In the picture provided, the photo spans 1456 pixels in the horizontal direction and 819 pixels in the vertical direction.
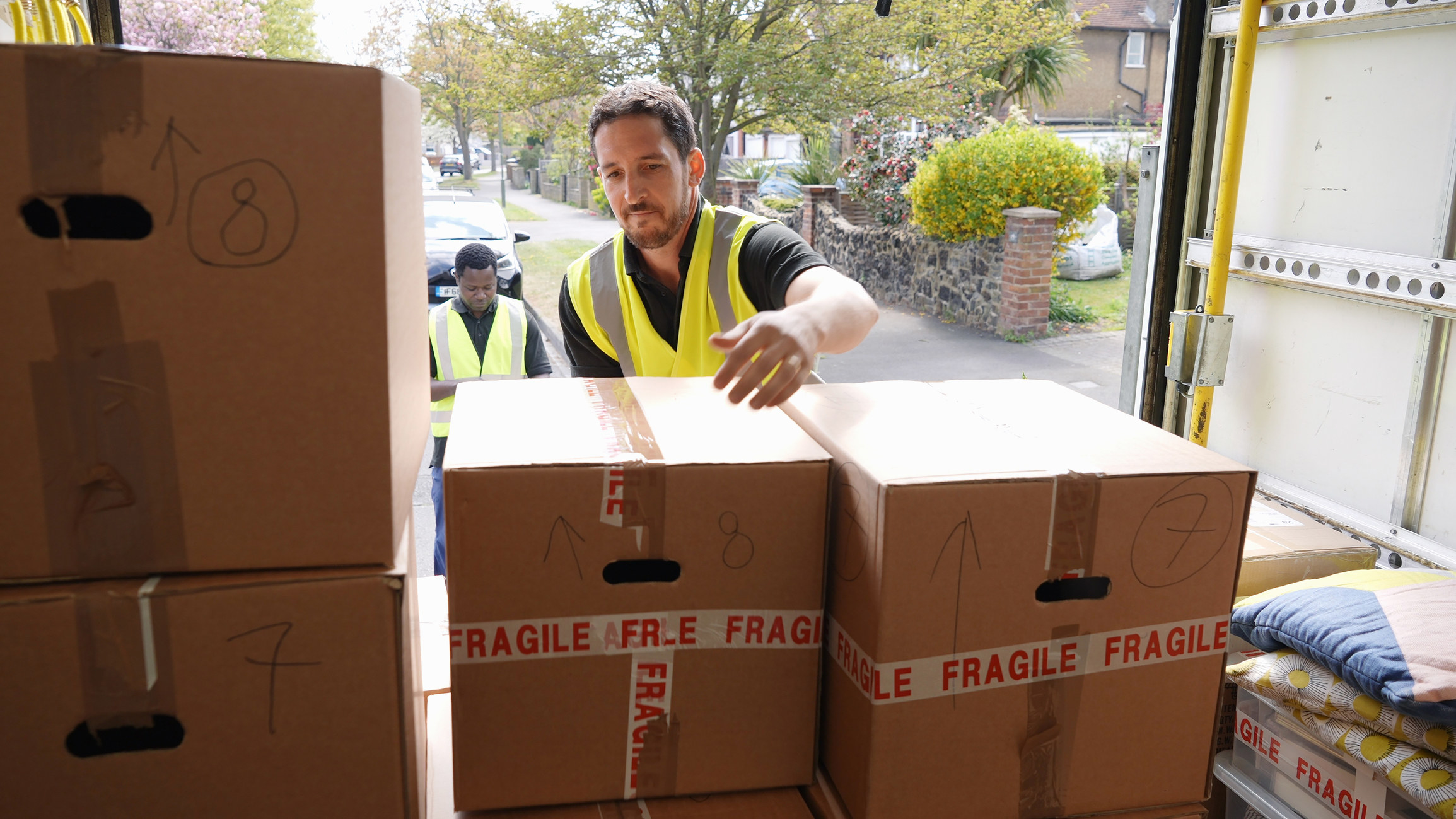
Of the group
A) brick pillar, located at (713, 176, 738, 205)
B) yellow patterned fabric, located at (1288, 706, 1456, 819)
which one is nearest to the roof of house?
brick pillar, located at (713, 176, 738, 205)

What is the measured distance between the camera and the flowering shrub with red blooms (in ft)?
37.6

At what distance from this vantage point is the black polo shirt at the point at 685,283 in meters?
1.84

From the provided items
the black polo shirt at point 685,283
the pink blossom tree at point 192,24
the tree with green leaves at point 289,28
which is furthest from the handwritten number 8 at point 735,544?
the tree with green leaves at point 289,28

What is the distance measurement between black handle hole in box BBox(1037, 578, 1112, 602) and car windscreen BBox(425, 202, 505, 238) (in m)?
7.76

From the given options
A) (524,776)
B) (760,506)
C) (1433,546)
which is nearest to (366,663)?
(524,776)

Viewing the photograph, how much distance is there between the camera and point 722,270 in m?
1.96

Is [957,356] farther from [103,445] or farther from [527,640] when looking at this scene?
[103,445]

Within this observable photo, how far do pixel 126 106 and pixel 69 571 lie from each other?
404 mm

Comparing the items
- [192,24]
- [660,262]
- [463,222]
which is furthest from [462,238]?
[192,24]

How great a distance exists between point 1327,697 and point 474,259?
3.57 meters

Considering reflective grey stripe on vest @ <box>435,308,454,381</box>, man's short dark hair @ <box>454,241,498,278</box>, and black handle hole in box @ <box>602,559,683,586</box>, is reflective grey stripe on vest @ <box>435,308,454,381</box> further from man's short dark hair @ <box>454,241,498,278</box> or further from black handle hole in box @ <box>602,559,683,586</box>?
black handle hole in box @ <box>602,559,683,586</box>

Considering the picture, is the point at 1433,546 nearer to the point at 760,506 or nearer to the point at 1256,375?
the point at 1256,375

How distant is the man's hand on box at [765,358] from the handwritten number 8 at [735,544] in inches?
5.0

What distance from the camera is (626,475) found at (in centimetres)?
102
